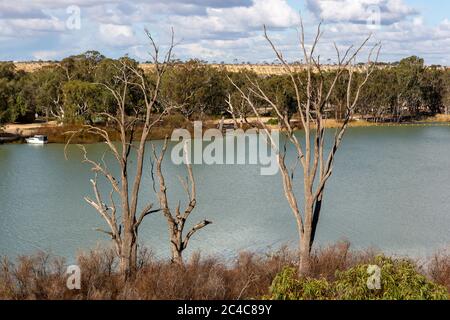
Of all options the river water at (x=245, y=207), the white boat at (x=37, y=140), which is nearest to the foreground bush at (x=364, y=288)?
the river water at (x=245, y=207)

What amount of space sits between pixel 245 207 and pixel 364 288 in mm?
12415

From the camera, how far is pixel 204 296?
30.0 ft

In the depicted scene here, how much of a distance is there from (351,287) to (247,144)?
30.6 m

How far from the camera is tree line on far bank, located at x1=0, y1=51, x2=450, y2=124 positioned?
4147cm

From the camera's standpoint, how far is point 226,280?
10.2 metres

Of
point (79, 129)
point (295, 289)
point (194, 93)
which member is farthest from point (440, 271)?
point (194, 93)

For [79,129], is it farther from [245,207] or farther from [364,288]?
[364,288]

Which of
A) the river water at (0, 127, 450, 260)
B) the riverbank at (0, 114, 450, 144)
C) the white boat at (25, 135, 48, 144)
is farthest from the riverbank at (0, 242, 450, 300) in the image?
the white boat at (25, 135, 48, 144)

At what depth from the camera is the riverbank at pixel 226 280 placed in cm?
703

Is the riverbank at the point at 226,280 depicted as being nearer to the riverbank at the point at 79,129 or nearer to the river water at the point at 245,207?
the river water at the point at 245,207

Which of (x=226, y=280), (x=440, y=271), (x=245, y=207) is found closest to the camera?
(x=226, y=280)

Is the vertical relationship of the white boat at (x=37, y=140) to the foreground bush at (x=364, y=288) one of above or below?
below
